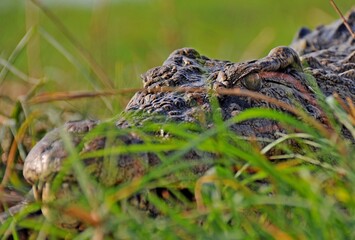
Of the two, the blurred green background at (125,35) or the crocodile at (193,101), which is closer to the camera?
the crocodile at (193,101)

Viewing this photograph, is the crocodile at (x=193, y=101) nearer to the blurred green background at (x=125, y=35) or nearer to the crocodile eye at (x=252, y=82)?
the crocodile eye at (x=252, y=82)

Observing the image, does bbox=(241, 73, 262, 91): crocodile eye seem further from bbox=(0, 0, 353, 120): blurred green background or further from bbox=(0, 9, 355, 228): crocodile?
bbox=(0, 0, 353, 120): blurred green background

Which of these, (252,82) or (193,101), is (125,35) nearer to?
(252,82)

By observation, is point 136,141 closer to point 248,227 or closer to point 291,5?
point 248,227

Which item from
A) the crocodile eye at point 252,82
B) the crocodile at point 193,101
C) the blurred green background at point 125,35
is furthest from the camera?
the blurred green background at point 125,35

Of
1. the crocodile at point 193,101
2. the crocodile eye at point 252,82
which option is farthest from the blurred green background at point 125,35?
the crocodile eye at point 252,82
